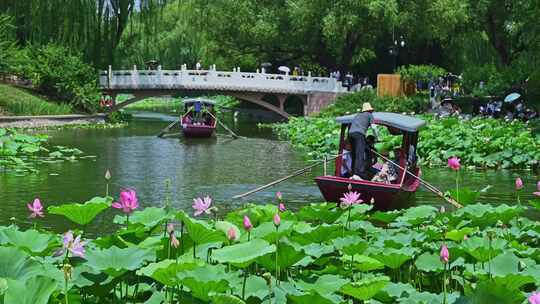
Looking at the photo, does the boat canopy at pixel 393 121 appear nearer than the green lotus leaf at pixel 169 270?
No

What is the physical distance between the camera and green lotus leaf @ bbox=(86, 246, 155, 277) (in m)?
4.62

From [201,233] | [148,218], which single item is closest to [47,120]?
[148,218]

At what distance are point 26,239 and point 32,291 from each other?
5.15ft

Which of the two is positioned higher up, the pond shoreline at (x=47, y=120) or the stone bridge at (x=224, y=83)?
the stone bridge at (x=224, y=83)

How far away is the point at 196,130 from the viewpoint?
1077 inches

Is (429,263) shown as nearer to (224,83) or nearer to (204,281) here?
(204,281)

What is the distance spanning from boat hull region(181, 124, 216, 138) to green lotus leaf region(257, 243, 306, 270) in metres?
22.2

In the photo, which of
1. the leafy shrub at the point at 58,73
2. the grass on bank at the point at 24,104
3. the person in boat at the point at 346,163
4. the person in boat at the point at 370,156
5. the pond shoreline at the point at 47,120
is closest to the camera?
the person in boat at the point at 370,156

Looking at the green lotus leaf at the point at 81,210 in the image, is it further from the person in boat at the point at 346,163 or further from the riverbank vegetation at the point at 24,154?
the riverbank vegetation at the point at 24,154

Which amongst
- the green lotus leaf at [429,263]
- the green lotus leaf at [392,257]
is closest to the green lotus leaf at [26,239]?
the green lotus leaf at [392,257]

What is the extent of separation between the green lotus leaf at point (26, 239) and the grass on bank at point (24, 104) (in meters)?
25.6

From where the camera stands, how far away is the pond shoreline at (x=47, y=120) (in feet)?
94.5

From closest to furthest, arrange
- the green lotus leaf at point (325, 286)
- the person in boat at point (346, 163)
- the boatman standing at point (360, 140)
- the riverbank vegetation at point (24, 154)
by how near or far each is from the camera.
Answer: the green lotus leaf at point (325, 286) < the boatman standing at point (360, 140) < the person in boat at point (346, 163) < the riverbank vegetation at point (24, 154)

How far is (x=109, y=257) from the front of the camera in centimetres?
473
